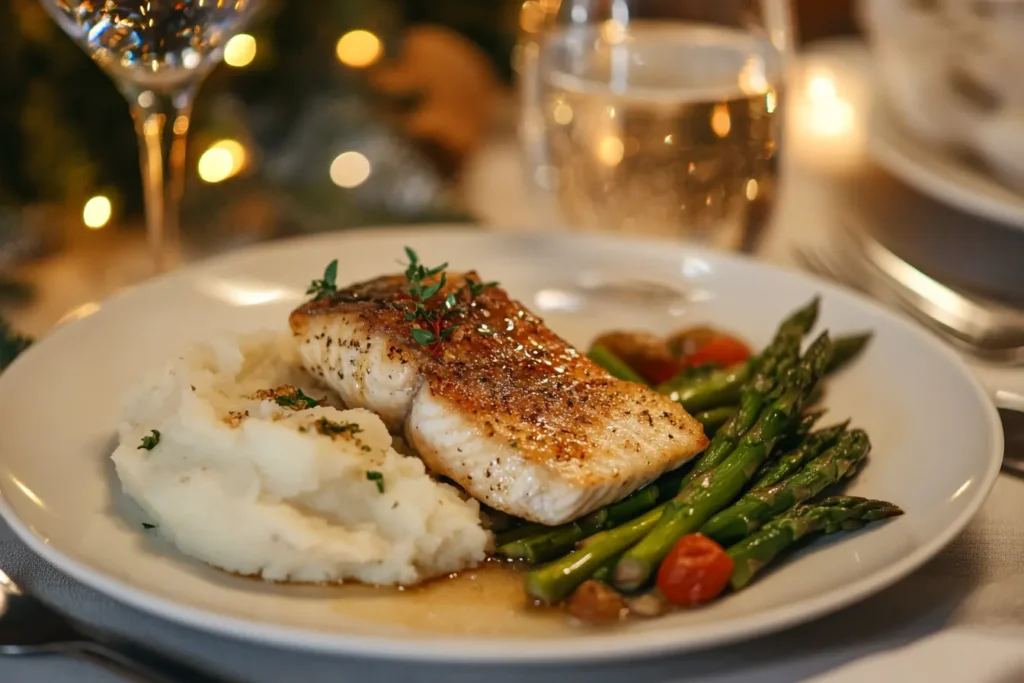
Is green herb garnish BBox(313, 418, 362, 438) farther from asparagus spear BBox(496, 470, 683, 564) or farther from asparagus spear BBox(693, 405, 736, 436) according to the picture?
asparagus spear BBox(693, 405, 736, 436)

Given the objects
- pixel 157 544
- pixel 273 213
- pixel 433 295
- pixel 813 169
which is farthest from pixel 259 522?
pixel 813 169

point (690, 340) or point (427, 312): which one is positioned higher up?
point (427, 312)

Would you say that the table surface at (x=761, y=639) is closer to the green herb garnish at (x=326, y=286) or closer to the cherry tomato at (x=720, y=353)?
the cherry tomato at (x=720, y=353)

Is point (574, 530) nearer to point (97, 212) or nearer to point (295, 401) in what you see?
point (295, 401)

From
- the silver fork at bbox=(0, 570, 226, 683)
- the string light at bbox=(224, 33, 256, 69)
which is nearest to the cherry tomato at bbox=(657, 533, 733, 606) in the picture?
the silver fork at bbox=(0, 570, 226, 683)

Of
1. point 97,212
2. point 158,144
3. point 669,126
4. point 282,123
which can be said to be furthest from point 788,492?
point 282,123
